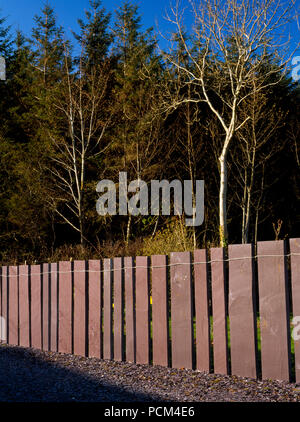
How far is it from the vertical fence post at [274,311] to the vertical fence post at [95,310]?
211cm

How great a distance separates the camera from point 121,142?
1717 centimetres

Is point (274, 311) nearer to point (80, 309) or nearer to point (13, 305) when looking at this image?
point (80, 309)

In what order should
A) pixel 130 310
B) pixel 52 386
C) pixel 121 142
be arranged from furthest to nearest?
pixel 121 142
pixel 130 310
pixel 52 386

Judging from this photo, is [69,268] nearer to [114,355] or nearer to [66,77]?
[114,355]

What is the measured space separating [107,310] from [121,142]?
12.3 m

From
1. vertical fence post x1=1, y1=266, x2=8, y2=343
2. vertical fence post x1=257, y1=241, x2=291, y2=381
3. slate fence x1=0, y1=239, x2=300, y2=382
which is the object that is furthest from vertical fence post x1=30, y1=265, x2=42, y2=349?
vertical fence post x1=257, y1=241, x2=291, y2=381

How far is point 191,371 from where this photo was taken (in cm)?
446

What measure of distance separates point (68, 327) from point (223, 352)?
2.30m

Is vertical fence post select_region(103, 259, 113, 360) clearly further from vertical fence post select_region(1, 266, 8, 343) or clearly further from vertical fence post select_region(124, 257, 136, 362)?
vertical fence post select_region(1, 266, 8, 343)

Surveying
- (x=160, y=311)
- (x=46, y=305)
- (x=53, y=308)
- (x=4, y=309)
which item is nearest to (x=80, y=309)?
(x=53, y=308)

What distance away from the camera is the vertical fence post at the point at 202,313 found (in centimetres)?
436

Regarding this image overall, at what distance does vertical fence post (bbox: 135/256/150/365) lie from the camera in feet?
16.2

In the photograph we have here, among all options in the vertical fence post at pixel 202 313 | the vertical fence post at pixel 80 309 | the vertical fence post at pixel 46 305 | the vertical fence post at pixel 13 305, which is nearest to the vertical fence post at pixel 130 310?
the vertical fence post at pixel 80 309

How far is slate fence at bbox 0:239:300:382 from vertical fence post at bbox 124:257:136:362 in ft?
0.03
